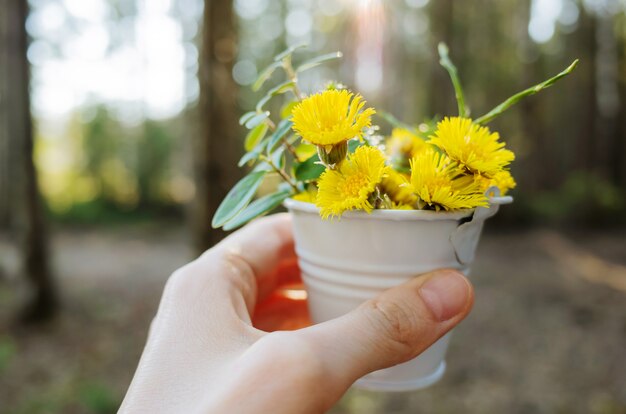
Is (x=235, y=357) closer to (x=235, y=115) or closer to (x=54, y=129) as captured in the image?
(x=235, y=115)

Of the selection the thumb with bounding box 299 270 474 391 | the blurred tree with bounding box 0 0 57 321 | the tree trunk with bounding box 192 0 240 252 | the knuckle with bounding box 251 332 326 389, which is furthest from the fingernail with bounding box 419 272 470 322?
the blurred tree with bounding box 0 0 57 321

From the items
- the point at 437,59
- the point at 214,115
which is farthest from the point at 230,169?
the point at 437,59

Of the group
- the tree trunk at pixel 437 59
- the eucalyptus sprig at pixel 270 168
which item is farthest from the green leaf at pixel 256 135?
the tree trunk at pixel 437 59

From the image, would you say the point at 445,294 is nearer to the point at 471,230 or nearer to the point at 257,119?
the point at 471,230

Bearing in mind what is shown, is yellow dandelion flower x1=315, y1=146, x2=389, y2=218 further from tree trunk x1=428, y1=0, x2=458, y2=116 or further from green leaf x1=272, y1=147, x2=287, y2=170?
tree trunk x1=428, y1=0, x2=458, y2=116

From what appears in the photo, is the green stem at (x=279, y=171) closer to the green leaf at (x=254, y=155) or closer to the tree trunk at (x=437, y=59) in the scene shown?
the green leaf at (x=254, y=155)

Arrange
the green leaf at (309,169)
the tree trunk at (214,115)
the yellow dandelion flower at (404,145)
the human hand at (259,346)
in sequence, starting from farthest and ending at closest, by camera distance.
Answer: the tree trunk at (214,115) → the yellow dandelion flower at (404,145) → the green leaf at (309,169) → the human hand at (259,346)

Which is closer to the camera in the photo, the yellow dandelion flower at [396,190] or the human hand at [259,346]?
the human hand at [259,346]
